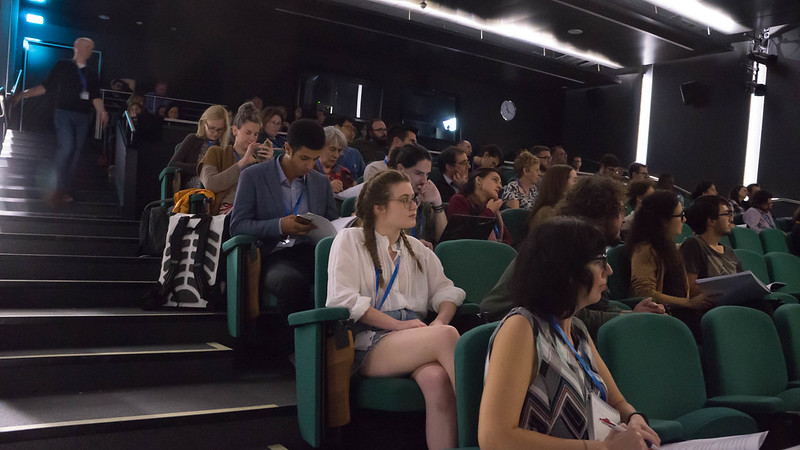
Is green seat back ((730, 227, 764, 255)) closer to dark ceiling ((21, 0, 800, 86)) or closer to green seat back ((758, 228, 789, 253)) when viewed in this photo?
green seat back ((758, 228, 789, 253))

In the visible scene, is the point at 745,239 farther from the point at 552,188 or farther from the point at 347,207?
the point at 347,207

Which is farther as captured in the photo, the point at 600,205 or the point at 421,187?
the point at 421,187

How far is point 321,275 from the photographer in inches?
94.9

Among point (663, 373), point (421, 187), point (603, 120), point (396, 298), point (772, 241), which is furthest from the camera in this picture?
point (603, 120)

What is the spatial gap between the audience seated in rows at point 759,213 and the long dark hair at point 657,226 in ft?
15.8

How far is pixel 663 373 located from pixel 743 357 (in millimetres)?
562

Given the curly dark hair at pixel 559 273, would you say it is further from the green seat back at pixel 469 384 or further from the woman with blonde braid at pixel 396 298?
the woman with blonde braid at pixel 396 298

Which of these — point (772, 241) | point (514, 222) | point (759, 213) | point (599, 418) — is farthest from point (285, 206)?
point (759, 213)

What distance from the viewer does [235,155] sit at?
381 centimetres

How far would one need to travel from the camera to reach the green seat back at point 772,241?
580cm

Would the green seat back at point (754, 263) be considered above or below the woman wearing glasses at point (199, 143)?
below

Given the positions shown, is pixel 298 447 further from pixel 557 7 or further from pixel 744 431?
pixel 557 7

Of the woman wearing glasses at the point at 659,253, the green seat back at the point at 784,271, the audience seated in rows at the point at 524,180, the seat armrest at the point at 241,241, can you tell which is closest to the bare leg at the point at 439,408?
the seat armrest at the point at 241,241

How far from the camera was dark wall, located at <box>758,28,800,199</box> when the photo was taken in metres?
9.42
